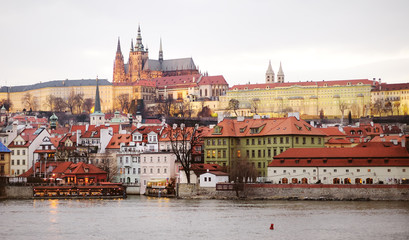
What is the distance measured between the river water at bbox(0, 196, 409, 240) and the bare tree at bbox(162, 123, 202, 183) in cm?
673

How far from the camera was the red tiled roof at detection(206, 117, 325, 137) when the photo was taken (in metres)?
84.4

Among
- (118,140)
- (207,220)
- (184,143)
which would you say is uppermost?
(118,140)

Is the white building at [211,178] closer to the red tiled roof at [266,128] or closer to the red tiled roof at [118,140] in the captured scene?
the red tiled roof at [266,128]

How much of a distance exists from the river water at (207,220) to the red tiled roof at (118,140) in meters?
20.9

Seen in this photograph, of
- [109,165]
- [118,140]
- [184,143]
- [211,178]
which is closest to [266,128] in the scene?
[184,143]

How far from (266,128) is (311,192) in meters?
14.7

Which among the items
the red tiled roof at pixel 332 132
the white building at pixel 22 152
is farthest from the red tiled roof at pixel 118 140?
the red tiled roof at pixel 332 132

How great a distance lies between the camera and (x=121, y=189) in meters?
83.1

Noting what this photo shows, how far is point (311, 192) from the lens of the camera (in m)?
72.8

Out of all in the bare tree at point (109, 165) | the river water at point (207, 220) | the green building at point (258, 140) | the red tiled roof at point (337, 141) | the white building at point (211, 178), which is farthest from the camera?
the red tiled roof at point (337, 141)

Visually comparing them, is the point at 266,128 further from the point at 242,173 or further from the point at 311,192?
the point at 311,192

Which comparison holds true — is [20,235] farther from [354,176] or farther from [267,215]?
[354,176]

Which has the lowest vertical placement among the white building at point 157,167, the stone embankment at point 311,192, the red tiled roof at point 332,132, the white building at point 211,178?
the stone embankment at point 311,192

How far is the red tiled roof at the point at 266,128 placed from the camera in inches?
3324
